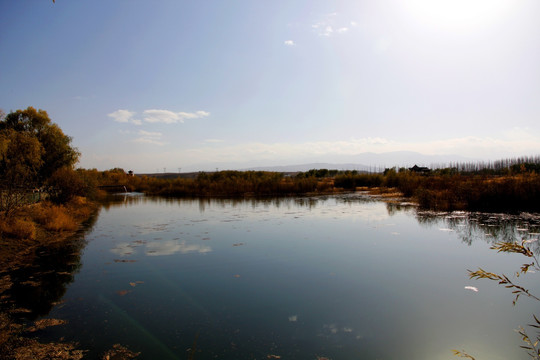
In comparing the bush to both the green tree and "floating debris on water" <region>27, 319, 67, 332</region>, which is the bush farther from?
"floating debris on water" <region>27, 319, 67, 332</region>

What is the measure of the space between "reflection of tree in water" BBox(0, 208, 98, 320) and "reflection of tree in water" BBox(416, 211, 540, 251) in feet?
38.0

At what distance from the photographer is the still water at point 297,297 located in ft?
→ 15.3

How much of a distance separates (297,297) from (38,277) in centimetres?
599

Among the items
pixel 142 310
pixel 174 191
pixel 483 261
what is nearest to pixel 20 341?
pixel 142 310

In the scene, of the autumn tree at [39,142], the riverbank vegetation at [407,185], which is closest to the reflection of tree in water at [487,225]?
the riverbank vegetation at [407,185]

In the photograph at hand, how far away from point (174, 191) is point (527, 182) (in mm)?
32873

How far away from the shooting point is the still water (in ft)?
15.3

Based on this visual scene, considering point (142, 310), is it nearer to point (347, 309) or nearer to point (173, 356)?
point (173, 356)

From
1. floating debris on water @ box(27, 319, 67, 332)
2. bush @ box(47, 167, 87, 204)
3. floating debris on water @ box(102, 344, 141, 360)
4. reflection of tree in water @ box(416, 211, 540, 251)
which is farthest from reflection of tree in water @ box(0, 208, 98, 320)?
reflection of tree in water @ box(416, 211, 540, 251)

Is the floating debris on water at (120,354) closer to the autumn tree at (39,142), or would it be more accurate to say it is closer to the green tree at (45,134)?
the autumn tree at (39,142)

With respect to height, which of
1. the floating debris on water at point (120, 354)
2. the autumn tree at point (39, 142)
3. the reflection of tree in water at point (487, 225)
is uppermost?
the autumn tree at point (39, 142)

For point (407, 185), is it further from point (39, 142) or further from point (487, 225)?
point (39, 142)

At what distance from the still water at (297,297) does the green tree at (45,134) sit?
42.9ft

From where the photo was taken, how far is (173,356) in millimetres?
4363
